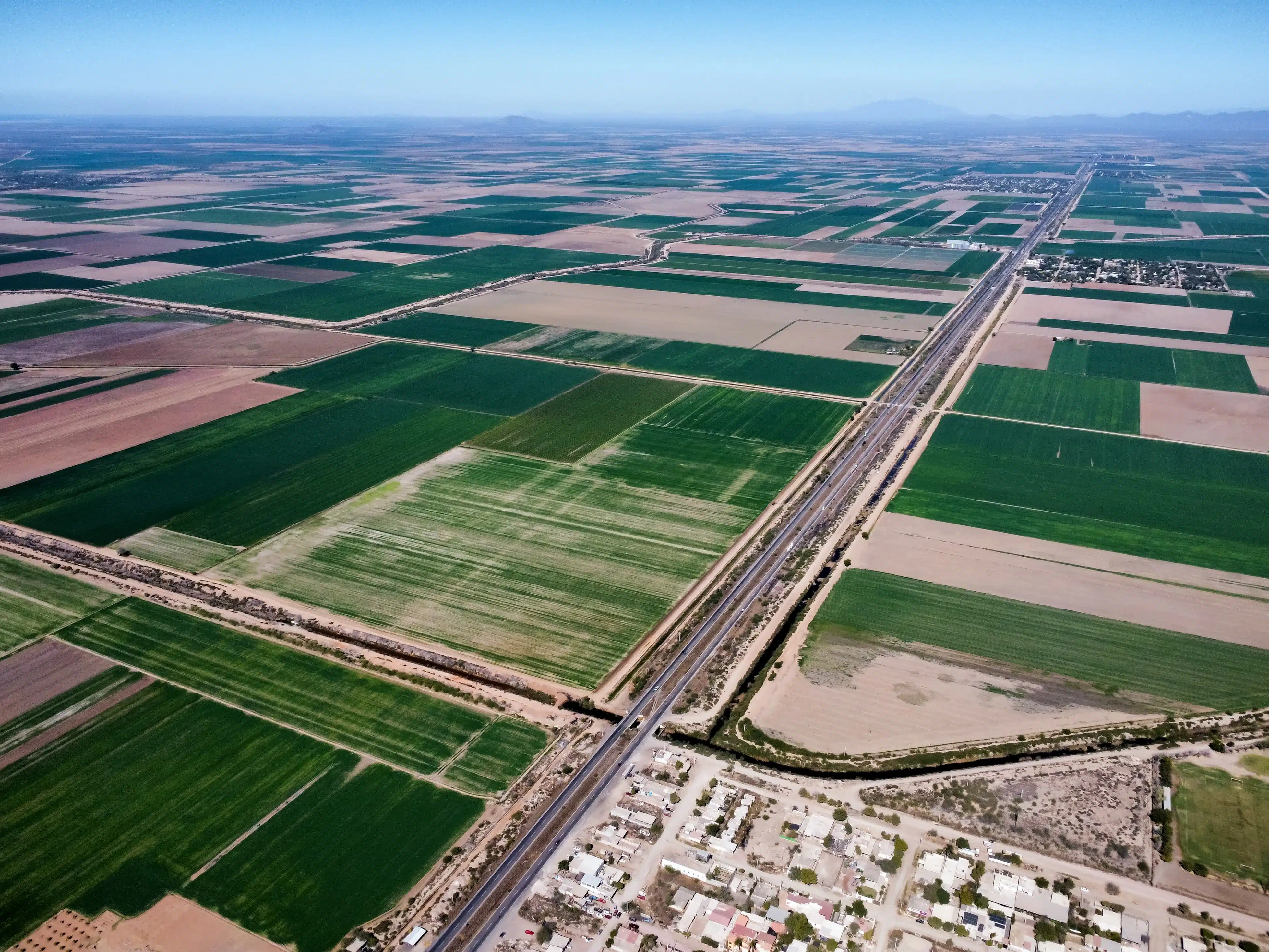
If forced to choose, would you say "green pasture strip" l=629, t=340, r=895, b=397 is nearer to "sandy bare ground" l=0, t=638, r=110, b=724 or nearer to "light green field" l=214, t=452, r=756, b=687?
"light green field" l=214, t=452, r=756, b=687

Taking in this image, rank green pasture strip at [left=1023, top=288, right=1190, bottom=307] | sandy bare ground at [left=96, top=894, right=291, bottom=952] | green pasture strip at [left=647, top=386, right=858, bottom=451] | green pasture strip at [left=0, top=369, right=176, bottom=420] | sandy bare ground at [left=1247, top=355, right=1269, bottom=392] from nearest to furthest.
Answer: sandy bare ground at [left=96, top=894, right=291, bottom=952], green pasture strip at [left=647, top=386, right=858, bottom=451], green pasture strip at [left=0, top=369, right=176, bottom=420], sandy bare ground at [left=1247, top=355, right=1269, bottom=392], green pasture strip at [left=1023, top=288, right=1190, bottom=307]

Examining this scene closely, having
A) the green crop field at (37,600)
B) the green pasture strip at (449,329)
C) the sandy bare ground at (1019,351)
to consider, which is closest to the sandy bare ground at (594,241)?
the green pasture strip at (449,329)

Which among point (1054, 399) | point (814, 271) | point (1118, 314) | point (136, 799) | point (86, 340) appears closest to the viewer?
point (136, 799)

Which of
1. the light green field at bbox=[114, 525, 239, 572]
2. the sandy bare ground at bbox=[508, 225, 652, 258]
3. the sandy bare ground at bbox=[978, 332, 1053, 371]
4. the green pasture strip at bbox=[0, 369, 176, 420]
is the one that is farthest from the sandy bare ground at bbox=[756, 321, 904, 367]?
the green pasture strip at bbox=[0, 369, 176, 420]

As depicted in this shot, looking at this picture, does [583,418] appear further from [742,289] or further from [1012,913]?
[742,289]

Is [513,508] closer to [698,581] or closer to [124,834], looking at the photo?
[698,581]

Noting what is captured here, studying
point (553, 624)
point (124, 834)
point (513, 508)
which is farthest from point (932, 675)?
point (124, 834)

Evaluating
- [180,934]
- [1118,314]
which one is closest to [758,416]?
[180,934]
